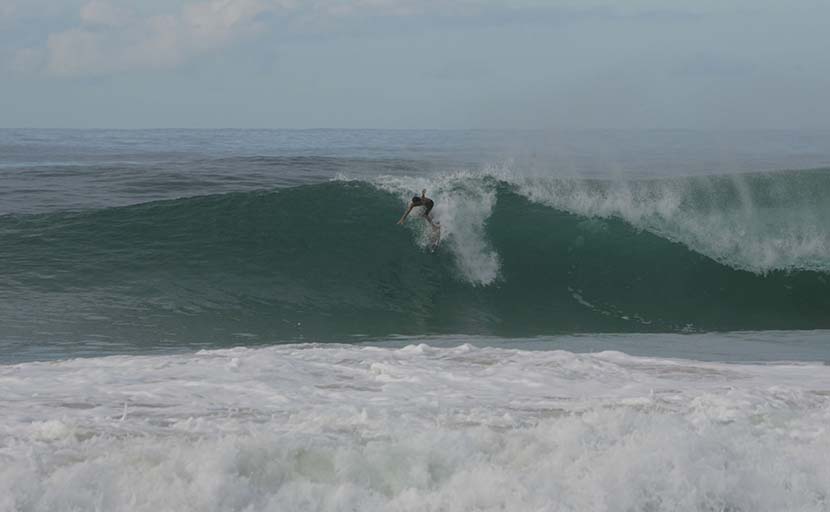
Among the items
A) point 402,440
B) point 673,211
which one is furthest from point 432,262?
point 402,440

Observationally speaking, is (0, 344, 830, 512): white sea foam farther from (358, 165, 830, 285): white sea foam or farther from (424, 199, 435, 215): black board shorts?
(358, 165, 830, 285): white sea foam

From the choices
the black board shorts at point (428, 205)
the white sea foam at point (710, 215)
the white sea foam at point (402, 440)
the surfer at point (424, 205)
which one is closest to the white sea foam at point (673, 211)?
the white sea foam at point (710, 215)

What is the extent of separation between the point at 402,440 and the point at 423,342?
5389 millimetres

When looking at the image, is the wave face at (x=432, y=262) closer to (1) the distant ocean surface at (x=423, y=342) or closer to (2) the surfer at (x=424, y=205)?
(1) the distant ocean surface at (x=423, y=342)

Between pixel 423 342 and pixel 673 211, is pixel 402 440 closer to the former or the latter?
pixel 423 342

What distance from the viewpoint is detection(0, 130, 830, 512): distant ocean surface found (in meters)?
4.64

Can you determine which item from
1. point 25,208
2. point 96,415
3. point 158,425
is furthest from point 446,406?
point 25,208

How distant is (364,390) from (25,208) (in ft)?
49.2

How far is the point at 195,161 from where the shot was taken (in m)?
32.4

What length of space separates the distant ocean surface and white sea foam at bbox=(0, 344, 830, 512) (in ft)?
0.06

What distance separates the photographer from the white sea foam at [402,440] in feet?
14.6

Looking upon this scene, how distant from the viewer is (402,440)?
5.03 metres

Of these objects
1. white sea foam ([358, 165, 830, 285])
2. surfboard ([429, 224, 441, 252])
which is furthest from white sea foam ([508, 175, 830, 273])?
surfboard ([429, 224, 441, 252])

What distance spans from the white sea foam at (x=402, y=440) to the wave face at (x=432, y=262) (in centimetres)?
432
